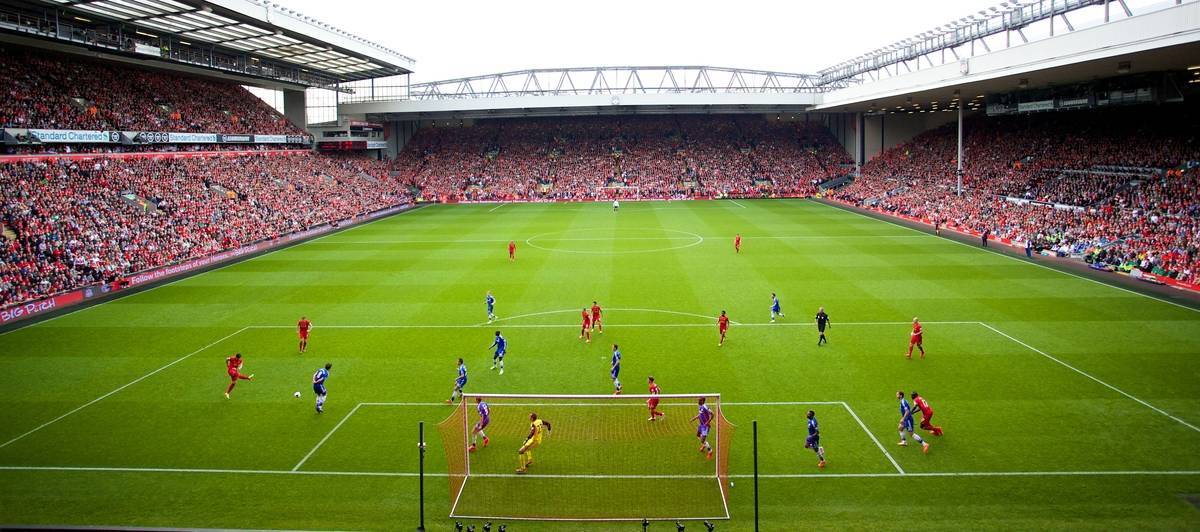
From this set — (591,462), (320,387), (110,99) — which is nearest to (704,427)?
(591,462)

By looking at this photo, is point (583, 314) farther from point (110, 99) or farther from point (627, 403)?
point (110, 99)

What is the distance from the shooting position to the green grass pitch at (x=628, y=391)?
1287 centimetres

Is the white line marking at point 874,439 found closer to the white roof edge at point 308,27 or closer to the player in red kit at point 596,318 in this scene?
the player in red kit at point 596,318

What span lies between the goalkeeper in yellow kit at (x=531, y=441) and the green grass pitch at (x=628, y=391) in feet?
1.14

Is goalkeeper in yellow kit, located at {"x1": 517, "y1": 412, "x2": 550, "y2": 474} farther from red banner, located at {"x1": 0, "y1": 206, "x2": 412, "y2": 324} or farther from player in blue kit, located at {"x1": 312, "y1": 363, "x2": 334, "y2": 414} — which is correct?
red banner, located at {"x1": 0, "y1": 206, "x2": 412, "y2": 324}

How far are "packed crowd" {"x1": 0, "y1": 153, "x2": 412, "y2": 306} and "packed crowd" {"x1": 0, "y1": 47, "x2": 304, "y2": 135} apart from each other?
2.41 meters

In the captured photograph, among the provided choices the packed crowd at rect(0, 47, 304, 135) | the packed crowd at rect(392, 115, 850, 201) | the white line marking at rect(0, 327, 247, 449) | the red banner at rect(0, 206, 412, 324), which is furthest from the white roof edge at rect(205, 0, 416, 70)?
the white line marking at rect(0, 327, 247, 449)

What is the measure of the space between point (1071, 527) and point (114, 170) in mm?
47689

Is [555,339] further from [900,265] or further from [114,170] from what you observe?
[114,170]

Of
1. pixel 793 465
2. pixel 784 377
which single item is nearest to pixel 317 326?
pixel 784 377

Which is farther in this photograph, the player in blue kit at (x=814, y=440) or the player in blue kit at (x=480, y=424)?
the player in blue kit at (x=480, y=424)

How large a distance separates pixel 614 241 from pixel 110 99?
3241cm

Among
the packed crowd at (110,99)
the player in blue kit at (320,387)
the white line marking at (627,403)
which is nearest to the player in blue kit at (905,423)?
the white line marking at (627,403)

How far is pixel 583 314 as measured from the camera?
22.9m
